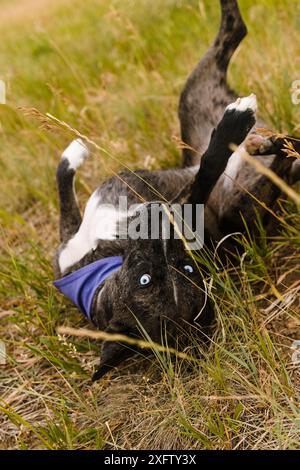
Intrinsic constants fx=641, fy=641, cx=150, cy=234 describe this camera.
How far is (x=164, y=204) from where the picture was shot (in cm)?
230

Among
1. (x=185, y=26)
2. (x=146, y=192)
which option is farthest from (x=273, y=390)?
(x=185, y=26)

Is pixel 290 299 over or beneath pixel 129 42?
beneath

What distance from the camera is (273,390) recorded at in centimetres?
217

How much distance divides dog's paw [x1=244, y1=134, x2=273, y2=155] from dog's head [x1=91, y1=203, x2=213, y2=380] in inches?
21.3

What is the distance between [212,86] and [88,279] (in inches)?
53.2

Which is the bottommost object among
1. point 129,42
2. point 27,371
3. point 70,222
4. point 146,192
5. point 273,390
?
point 27,371

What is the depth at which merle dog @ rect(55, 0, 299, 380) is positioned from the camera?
2553 millimetres

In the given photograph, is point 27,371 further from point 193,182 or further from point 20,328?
point 193,182

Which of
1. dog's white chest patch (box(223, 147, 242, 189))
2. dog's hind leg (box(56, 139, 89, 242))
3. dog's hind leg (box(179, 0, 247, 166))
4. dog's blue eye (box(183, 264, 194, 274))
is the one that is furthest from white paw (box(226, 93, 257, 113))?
dog's hind leg (box(56, 139, 89, 242))

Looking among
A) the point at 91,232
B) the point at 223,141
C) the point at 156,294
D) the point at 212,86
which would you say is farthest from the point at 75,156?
the point at 156,294

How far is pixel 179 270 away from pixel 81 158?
1.25 meters

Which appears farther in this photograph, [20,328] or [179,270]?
[20,328]

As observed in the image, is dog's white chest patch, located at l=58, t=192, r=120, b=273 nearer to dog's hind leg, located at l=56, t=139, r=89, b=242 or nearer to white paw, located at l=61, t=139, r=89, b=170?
dog's hind leg, located at l=56, t=139, r=89, b=242

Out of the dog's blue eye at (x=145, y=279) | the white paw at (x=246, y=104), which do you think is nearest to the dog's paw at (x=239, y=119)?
the white paw at (x=246, y=104)
